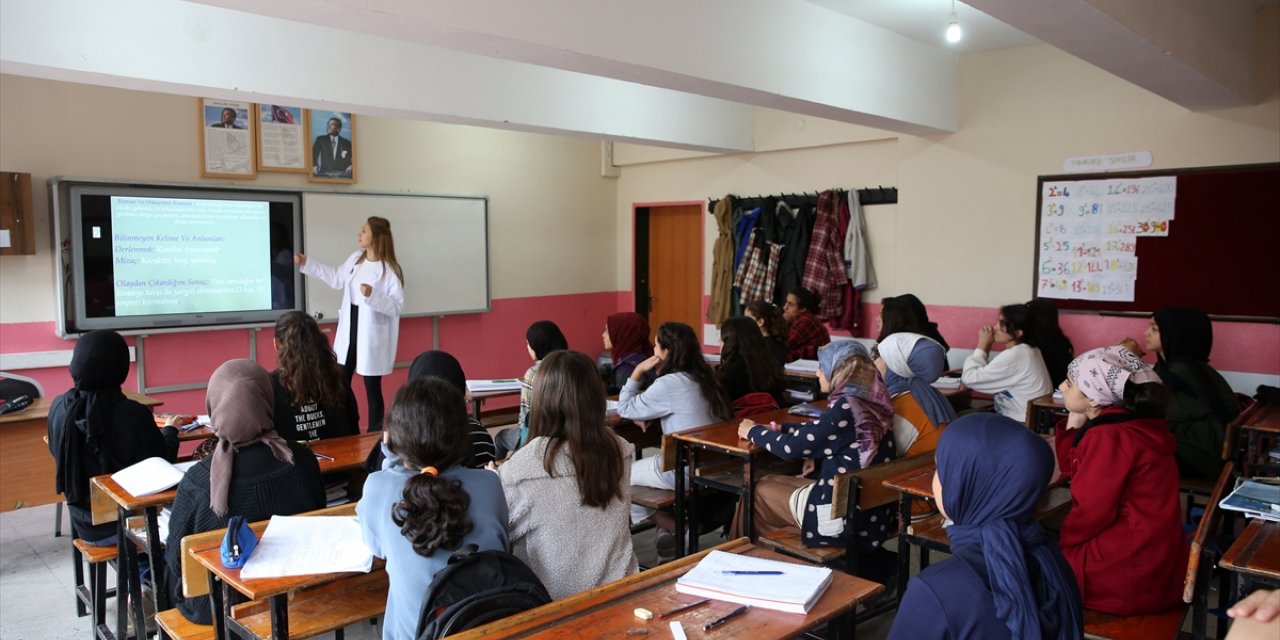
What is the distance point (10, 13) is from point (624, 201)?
5.84 m

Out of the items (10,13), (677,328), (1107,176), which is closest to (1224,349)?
(1107,176)

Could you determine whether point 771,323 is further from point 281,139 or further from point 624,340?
point 281,139

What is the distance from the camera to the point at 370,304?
5531 mm

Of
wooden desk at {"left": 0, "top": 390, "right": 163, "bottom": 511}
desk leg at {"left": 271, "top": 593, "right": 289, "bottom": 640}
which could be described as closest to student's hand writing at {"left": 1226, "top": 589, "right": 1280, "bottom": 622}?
desk leg at {"left": 271, "top": 593, "right": 289, "bottom": 640}

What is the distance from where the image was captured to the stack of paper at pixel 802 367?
515cm

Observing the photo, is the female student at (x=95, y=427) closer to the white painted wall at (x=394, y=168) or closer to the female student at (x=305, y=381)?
the female student at (x=305, y=381)

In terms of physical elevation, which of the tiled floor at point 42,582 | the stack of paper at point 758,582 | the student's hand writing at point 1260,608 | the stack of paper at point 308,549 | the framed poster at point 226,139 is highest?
the framed poster at point 226,139

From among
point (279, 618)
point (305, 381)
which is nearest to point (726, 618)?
point (279, 618)

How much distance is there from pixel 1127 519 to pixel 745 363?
2081 millimetres

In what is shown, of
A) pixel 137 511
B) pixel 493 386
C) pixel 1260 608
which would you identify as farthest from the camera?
pixel 493 386

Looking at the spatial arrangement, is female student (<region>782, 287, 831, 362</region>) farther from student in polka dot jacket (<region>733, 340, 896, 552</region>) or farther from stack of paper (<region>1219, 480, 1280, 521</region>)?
stack of paper (<region>1219, 480, 1280, 521</region>)

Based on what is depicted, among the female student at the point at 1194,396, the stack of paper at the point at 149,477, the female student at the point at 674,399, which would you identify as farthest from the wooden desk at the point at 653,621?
the female student at the point at 1194,396

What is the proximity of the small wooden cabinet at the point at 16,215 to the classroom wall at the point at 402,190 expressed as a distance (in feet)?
0.62

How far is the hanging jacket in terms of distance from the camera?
768 centimetres
